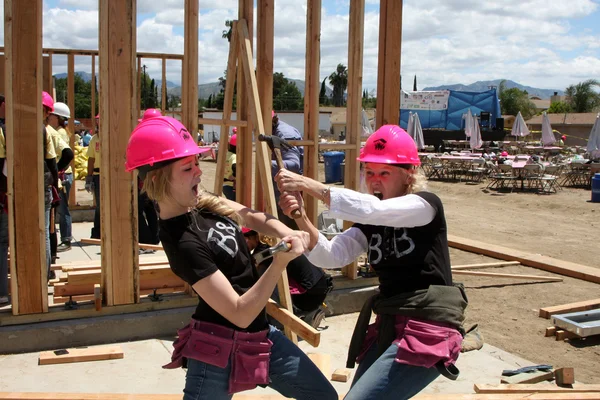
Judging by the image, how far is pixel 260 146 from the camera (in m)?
5.29

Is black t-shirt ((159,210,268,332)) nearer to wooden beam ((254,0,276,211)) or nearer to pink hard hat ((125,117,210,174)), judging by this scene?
pink hard hat ((125,117,210,174))

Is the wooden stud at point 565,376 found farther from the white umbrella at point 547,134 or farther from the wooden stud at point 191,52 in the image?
the white umbrella at point 547,134

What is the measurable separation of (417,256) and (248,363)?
0.93m

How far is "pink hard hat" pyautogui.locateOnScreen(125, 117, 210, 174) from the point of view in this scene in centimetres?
253

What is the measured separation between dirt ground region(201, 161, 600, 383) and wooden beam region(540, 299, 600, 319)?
113 millimetres

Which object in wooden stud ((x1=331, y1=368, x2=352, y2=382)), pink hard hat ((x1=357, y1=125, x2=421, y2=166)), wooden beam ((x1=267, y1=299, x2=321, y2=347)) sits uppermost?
pink hard hat ((x1=357, y1=125, x2=421, y2=166))

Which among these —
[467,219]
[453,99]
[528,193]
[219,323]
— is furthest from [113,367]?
[453,99]

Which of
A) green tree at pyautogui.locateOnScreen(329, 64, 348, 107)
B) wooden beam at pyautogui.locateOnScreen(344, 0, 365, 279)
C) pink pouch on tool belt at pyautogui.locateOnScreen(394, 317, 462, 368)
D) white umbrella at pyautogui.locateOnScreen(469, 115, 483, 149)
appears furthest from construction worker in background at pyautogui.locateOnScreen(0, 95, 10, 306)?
green tree at pyautogui.locateOnScreen(329, 64, 348, 107)

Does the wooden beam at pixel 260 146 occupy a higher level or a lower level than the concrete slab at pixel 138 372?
higher

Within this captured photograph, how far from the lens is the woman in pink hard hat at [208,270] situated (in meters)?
2.43

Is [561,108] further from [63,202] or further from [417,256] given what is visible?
[417,256]

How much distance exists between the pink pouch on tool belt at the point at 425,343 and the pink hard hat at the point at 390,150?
0.77m

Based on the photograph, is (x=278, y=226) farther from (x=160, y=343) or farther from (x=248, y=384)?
(x=160, y=343)

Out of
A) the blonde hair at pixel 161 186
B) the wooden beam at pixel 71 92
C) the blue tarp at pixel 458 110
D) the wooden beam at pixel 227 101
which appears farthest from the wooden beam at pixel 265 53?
the blue tarp at pixel 458 110
